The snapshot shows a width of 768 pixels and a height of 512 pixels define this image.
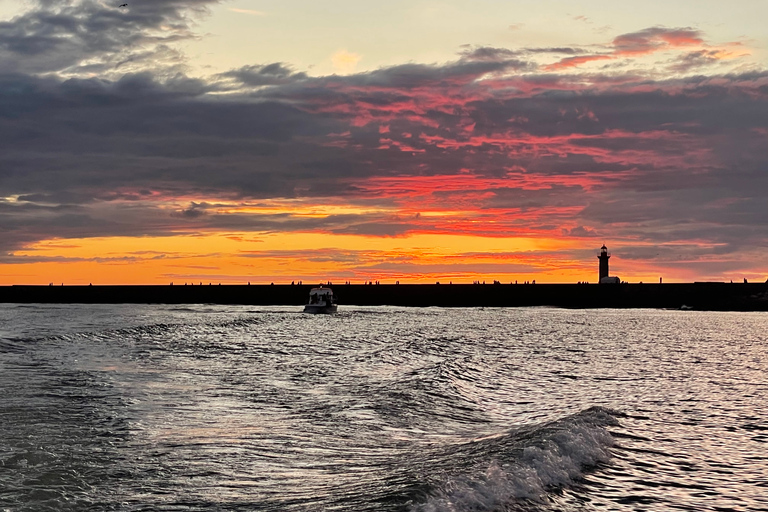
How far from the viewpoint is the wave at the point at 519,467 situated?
11.0m

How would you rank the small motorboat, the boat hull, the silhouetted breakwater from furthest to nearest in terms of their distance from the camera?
the silhouetted breakwater, the small motorboat, the boat hull

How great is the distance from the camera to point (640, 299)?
133m

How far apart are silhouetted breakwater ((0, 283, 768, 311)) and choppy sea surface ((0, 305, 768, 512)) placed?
100m

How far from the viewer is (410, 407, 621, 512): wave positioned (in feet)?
36.1

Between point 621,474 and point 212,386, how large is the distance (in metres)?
14.8

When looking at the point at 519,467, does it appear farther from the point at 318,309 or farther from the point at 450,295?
the point at 450,295

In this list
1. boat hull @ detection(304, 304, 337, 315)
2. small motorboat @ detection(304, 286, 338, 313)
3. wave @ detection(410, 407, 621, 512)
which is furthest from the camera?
small motorboat @ detection(304, 286, 338, 313)

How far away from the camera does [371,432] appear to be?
56.8 ft

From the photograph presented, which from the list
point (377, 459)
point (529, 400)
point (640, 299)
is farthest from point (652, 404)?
point (640, 299)

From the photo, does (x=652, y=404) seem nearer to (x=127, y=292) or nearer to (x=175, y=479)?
(x=175, y=479)

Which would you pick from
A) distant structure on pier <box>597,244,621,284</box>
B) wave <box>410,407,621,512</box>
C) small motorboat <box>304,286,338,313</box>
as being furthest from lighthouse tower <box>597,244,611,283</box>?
wave <box>410,407,621,512</box>

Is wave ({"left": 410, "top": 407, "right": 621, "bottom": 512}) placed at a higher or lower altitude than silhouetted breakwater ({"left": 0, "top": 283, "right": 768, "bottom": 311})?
lower

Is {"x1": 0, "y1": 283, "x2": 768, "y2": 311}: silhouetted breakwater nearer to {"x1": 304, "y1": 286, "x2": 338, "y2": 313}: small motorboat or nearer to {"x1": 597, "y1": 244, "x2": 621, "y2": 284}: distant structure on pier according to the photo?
{"x1": 597, "y1": 244, "x2": 621, "y2": 284}: distant structure on pier

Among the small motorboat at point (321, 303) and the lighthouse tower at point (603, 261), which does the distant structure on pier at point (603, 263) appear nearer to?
the lighthouse tower at point (603, 261)
